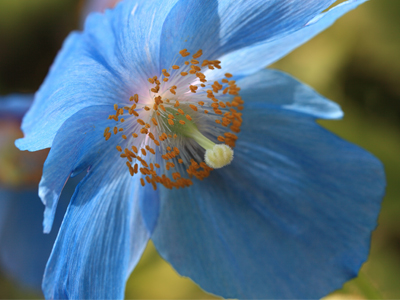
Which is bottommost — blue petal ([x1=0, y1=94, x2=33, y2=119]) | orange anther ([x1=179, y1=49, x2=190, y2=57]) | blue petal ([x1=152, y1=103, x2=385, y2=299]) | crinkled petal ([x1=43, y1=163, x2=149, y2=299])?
blue petal ([x1=152, y1=103, x2=385, y2=299])

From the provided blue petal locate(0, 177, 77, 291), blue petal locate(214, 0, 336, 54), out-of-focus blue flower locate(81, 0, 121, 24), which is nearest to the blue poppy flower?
blue petal locate(214, 0, 336, 54)

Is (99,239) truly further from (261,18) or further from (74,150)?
(261,18)

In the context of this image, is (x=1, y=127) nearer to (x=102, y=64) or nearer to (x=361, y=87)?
(x=102, y=64)

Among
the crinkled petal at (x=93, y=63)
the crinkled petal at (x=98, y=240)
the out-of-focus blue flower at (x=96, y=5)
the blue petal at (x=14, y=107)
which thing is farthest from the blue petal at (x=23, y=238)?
the out-of-focus blue flower at (x=96, y=5)

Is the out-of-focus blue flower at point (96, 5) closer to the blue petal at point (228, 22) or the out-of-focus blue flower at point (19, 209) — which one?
the out-of-focus blue flower at point (19, 209)

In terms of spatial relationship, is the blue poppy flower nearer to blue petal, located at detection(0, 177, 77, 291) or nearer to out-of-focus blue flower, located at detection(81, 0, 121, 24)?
blue petal, located at detection(0, 177, 77, 291)

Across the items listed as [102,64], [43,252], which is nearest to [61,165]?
[102,64]
